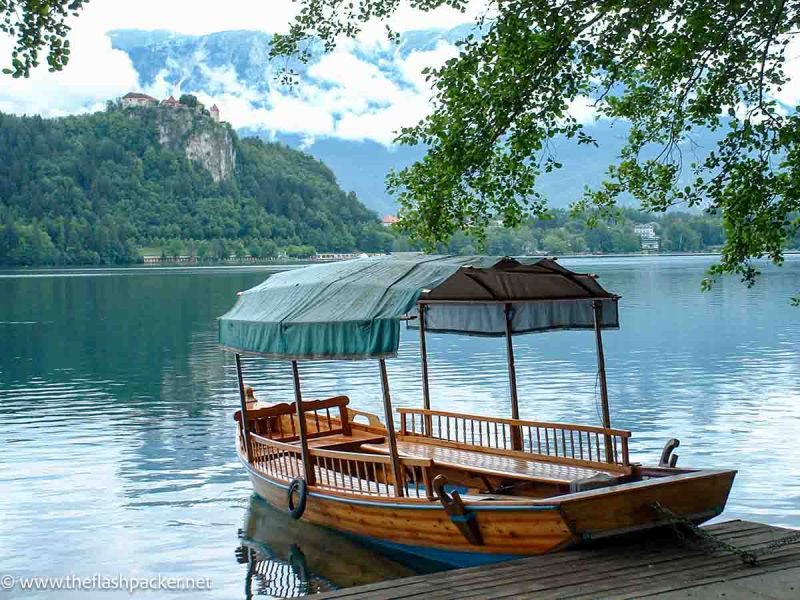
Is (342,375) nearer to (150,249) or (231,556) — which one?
(231,556)

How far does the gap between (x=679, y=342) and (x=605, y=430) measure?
2941 centimetres

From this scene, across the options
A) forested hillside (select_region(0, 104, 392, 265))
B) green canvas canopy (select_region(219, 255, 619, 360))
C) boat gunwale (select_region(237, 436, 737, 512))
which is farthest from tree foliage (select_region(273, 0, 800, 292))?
forested hillside (select_region(0, 104, 392, 265))

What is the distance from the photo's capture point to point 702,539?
371 inches

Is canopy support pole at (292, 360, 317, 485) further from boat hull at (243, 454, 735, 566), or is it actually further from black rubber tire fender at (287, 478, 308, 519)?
boat hull at (243, 454, 735, 566)

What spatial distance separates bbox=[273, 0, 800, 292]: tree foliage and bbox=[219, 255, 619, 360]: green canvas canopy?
4.57ft

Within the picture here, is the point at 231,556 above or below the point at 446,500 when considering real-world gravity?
below

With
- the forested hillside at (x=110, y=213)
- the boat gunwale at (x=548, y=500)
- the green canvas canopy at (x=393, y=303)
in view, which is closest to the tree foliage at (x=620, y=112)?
the green canvas canopy at (x=393, y=303)

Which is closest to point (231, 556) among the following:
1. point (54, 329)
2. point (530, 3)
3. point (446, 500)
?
point (446, 500)

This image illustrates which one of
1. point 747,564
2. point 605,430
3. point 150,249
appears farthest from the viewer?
point 150,249

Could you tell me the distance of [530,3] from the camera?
12578mm

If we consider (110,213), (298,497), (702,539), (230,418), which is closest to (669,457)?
(702,539)

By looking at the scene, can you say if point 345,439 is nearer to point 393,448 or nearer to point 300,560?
point 300,560

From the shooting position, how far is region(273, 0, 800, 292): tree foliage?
41.0ft

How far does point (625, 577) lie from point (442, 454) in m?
4.97
